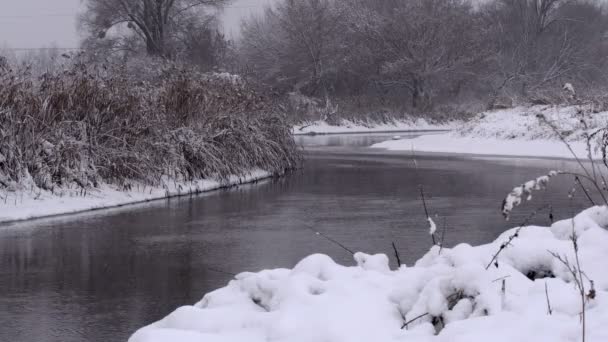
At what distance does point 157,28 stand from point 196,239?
44.5 metres

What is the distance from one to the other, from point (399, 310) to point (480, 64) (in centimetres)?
5247

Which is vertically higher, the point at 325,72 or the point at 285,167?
the point at 325,72

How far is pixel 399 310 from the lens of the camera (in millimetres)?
4922

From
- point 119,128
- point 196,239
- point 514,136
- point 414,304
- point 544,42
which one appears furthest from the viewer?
point 544,42

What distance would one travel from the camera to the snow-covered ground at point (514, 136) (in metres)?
24.2

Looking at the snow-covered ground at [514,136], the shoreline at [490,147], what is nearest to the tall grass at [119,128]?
the shoreline at [490,147]

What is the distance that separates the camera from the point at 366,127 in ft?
158

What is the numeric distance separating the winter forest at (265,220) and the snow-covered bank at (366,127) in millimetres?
13407

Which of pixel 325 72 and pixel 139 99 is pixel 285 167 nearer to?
pixel 139 99

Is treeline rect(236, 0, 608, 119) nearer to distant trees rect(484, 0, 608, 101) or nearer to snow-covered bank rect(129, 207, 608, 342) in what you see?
distant trees rect(484, 0, 608, 101)

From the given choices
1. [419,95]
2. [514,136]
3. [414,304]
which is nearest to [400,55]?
[419,95]

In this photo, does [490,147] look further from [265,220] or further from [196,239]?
[196,239]

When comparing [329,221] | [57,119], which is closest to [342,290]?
[329,221]

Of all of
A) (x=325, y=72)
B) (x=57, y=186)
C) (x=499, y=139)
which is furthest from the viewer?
(x=325, y=72)
